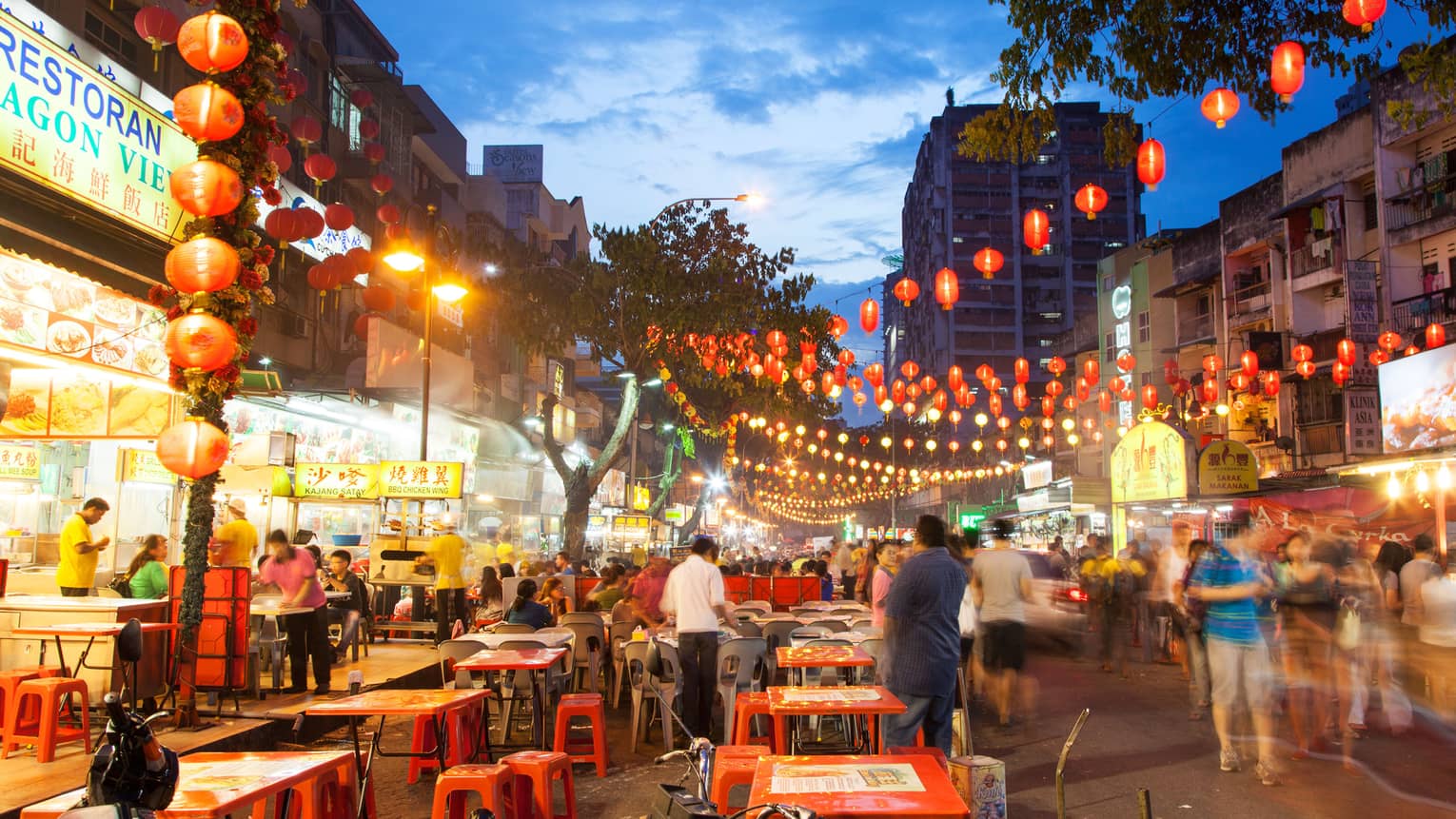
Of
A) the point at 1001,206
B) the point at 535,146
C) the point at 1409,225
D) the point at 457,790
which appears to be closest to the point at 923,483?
the point at 1001,206

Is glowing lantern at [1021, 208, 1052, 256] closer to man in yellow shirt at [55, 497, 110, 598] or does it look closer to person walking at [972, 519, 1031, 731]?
person walking at [972, 519, 1031, 731]

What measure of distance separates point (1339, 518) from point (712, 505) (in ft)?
133

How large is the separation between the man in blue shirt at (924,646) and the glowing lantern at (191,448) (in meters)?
5.88

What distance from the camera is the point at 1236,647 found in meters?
8.52

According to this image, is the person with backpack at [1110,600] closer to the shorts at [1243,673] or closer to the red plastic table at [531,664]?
the shorts at [1243,673]

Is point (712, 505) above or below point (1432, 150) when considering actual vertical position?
below

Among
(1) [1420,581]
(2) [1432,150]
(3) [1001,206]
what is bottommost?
(1) [1420,581]

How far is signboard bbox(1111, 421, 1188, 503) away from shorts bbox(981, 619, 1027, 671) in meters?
9.82

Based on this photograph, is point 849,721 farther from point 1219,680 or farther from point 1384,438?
point 1384,438

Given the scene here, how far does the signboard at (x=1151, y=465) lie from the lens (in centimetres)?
1981

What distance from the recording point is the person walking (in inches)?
422

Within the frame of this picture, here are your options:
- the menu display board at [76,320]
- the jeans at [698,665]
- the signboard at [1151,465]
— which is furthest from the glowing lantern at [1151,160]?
the menu display board at [76,320]

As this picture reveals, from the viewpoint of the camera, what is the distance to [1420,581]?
10.9 m

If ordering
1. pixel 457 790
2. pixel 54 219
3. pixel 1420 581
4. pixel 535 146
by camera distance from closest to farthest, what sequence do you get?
pixel 457 790 → pixel 1420 581 → pixel 54 219 → pixel 535 146
